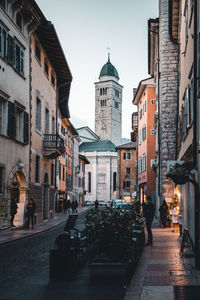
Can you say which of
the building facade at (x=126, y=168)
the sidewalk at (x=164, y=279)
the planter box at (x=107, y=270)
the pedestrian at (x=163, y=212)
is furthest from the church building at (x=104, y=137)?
the planter box at (x=107, y=270)

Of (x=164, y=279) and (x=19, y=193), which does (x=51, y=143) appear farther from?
(x=164, y=279)

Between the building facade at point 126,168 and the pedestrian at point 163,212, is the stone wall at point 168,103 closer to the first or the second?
the pedestrian at point 163,212

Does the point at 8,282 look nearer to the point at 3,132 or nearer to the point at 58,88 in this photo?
the point at 3,132

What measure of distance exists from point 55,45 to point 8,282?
73.6 feet

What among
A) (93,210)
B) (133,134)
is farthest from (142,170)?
(93,210)

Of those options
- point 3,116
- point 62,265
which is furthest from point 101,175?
point 62,265

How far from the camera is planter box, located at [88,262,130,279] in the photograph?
8.89m

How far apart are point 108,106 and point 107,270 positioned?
137892 mm

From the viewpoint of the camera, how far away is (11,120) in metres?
21.9

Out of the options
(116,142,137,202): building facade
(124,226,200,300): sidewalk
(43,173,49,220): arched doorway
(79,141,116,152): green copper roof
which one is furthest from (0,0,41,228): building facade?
(79,141,116,152): green copper roof

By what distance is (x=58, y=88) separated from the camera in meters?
37.6

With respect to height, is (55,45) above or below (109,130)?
below

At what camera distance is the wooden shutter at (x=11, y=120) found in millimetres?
21672

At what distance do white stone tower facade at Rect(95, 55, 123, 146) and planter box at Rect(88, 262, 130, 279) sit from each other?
439 feet
